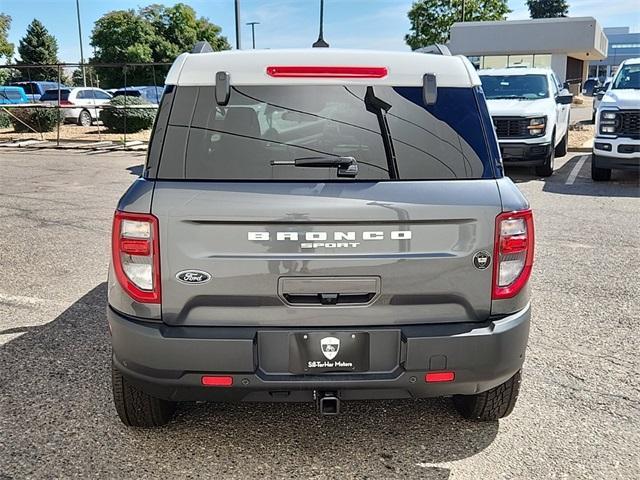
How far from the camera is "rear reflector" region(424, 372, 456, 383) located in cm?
281

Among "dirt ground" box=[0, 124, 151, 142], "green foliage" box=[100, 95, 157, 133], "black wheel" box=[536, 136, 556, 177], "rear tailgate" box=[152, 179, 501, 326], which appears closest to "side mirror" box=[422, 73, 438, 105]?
"rear tailgate" box=[152, 179, 501, 326]

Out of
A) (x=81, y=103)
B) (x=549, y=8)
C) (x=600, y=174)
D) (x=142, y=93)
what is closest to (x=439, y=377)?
(x=600, y=174)

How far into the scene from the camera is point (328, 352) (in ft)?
9.16

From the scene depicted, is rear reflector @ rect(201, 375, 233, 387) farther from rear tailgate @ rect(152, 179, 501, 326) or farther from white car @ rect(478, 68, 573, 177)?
white car @ rect(478, 68, 573, 177)

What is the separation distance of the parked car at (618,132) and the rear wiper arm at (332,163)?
930 cm

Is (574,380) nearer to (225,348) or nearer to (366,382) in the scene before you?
(366,382)

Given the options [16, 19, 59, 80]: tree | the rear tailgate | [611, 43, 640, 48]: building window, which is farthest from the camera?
[611, 43, 640, 48]: building window

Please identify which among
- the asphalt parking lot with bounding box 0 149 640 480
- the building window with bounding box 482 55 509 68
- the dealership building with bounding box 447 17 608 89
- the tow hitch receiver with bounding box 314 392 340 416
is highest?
the dealership building with bounding box 447 17 608 89

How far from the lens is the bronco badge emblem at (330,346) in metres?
2.78

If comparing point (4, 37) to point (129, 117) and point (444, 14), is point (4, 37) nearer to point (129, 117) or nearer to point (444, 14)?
point (129, 117)

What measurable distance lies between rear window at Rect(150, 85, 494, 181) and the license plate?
0.66 meters

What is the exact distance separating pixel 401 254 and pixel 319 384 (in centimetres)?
63

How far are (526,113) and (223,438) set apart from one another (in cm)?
984

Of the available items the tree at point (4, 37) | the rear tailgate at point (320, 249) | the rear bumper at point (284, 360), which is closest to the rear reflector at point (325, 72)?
the rear tailgate at point (320, 249)
